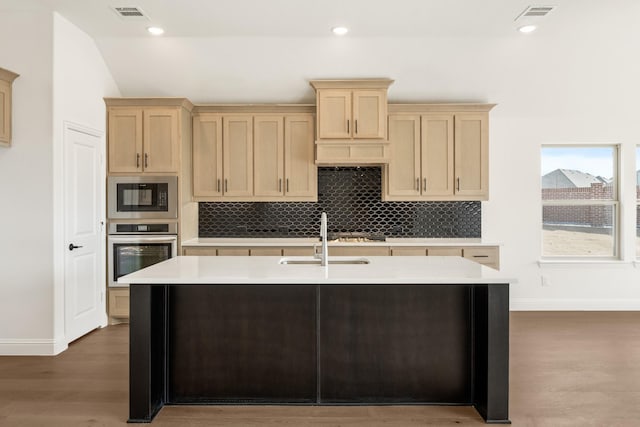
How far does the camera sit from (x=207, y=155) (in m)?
5.42

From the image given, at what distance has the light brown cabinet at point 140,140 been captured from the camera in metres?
5.05

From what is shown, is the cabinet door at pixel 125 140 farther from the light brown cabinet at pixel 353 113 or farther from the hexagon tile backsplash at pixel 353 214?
the light brown cabinet at pixel 353 113

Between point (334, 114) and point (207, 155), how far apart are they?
4.74 ft

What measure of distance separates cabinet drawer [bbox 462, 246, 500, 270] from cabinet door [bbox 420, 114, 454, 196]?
65 cm

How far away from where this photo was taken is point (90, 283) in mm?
4715

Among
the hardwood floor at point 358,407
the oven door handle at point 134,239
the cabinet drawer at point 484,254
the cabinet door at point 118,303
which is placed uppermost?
the oven door handle at point 134,239

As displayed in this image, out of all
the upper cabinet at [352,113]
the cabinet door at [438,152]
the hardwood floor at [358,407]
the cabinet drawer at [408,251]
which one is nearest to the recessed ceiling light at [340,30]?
the upper cabinet at [352,113]

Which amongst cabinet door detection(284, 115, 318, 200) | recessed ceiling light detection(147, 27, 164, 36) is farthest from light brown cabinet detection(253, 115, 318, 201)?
recessed ceiling light detection(147, 27, 164, 36)

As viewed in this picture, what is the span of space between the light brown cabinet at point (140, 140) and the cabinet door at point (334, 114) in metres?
1.47

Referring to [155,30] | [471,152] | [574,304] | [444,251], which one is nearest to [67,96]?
[155,30]

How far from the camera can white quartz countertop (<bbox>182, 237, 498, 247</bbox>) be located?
5199 millimetres

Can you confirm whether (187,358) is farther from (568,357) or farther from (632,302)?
(632,302)

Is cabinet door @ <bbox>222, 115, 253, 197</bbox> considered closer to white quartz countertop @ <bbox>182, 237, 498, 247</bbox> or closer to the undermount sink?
white quartz countertop @ <bbox>182, 237, 498, 247</bbox>

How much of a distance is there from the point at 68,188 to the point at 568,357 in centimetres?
434
